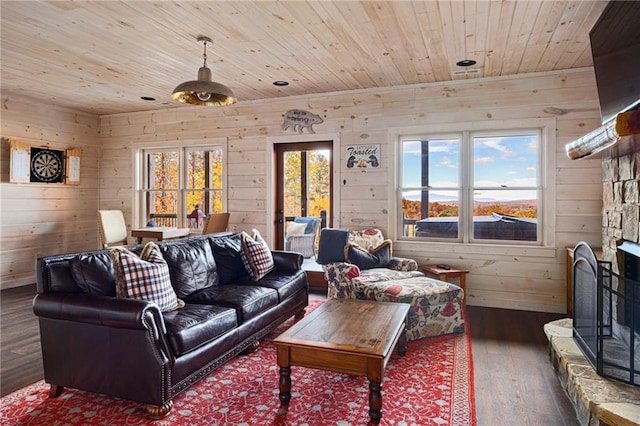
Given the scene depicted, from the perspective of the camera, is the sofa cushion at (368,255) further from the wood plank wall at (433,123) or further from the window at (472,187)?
the window at (472,187)

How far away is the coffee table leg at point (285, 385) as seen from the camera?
7.76 feet

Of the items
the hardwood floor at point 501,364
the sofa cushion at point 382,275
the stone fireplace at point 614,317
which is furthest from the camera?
the sofa cushion at point 382,275

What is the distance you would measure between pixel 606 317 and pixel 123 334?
10.8 feet

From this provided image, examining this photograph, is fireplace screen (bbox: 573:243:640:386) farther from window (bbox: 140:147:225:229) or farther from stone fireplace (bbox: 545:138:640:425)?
window (bbox: 140:147:225:229)

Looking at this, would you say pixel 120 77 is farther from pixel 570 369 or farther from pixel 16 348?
pixel 570 369

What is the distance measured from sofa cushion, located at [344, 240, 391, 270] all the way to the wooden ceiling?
6.43ft

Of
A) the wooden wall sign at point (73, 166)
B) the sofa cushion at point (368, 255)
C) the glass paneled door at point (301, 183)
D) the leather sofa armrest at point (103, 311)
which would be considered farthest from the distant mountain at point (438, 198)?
the wooden wall sign at point (73, 166)

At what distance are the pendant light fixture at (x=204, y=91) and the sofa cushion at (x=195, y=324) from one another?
1696mm

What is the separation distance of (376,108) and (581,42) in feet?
7.27

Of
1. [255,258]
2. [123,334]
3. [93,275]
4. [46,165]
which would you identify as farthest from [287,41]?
[46,165]

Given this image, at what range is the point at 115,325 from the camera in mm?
2242

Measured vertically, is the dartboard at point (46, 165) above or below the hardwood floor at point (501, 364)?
above

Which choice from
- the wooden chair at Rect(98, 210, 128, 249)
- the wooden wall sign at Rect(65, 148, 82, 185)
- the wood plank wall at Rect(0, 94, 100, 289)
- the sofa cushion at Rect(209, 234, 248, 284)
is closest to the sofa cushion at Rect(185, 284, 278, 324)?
the sofa cushion at Rect(209, 234, 248, 284)

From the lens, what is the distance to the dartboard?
572cm
